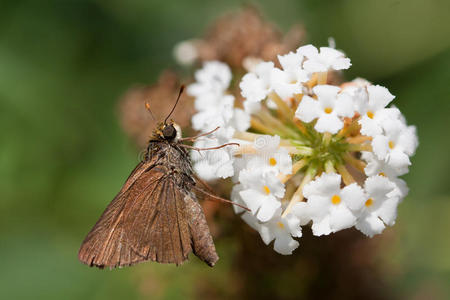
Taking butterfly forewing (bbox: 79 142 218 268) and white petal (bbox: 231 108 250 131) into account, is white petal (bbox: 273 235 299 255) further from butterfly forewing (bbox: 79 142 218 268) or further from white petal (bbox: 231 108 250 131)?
Result: white petal (bbox: 231 108 250 131)

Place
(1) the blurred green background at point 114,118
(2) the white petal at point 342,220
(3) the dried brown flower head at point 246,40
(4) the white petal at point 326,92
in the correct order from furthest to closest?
(1) the blurred green background at point 114,118 → (3) the dried brown flower head at point 246,40 → (4) the white petal at point 326,92 → (2) the white petal at point 342,220

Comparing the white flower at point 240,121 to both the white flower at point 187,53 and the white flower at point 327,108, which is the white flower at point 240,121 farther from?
the white flower at point 187,53

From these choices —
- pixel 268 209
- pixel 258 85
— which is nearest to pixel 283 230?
pixel 268 209

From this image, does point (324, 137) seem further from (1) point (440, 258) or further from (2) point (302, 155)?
(1) point (440, 258)

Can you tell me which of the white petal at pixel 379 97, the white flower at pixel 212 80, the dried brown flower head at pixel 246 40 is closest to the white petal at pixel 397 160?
the white petal at pixel 379 97

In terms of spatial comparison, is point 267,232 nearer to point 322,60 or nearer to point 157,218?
point 157,218
